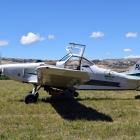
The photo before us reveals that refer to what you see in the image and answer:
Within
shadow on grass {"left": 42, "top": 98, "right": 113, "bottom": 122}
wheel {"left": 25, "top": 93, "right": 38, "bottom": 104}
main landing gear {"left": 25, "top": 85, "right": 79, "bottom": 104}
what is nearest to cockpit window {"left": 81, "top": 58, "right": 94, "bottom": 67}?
main landing gear {"left": 25, "top": 85, "right": 79, "bottom": 104}

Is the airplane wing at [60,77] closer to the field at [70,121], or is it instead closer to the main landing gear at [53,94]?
the main landing gear at [53,94]

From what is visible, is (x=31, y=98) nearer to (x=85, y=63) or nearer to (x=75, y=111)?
(x=75, y=111)

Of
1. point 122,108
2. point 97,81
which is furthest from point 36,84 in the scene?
point 122,108

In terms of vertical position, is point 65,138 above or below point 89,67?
below

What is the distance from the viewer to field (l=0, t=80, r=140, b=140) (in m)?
8.48

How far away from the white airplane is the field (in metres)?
0.89

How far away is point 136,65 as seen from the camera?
17.6 meters

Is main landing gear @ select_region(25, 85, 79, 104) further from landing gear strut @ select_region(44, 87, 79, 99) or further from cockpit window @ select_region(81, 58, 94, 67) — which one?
cockpit window @ select_region(81, 58, 94, 67)

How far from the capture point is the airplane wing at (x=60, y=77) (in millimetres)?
10852

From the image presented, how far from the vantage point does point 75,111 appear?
12.6 meters

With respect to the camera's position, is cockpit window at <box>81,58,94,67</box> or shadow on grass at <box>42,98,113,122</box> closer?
shadow on grass at <box>42,98,113,122</box>

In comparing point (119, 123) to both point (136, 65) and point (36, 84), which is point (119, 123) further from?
point (136, 65)

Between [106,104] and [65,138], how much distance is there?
21.5 ft

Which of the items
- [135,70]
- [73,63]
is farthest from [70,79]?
[135,70]
